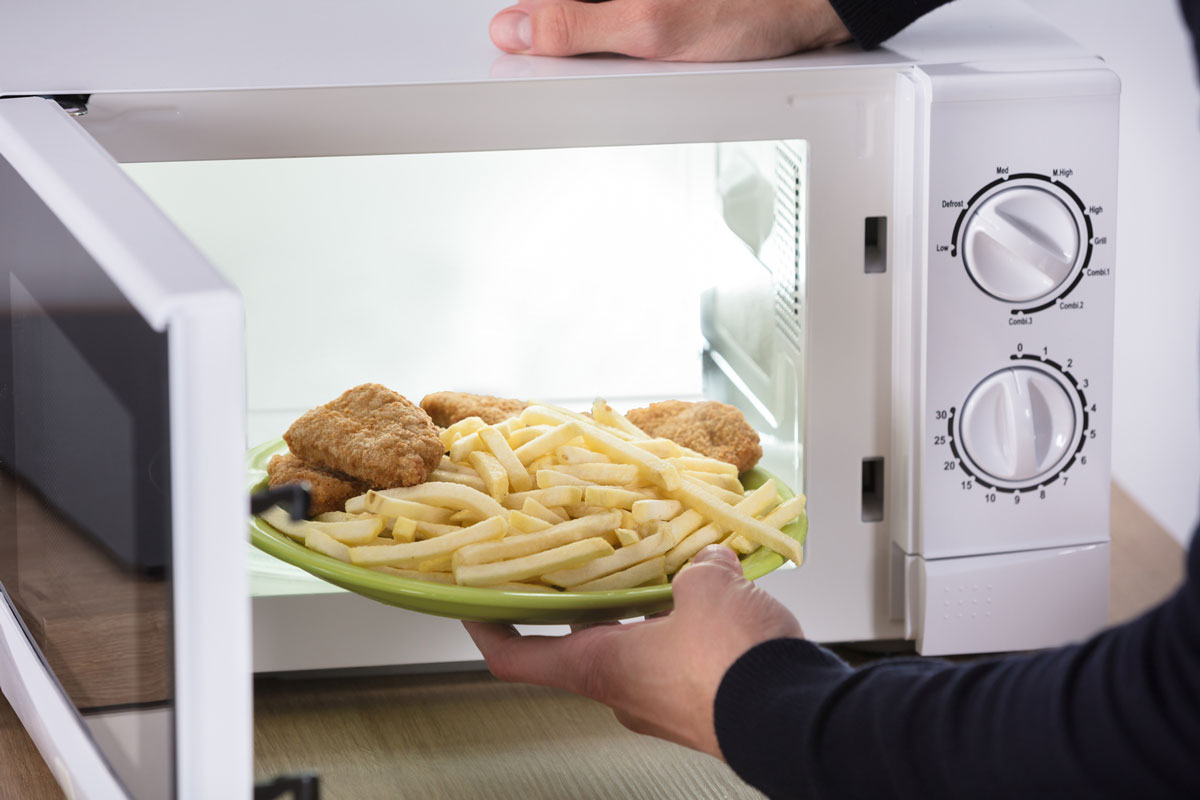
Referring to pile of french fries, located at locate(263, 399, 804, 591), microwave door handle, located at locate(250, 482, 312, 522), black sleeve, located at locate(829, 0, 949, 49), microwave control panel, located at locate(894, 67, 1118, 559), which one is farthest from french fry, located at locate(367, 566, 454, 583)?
black sleeve, located at locate(829, 0, 949, 49)

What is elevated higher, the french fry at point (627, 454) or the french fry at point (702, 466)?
the french fry at point (627, 454)

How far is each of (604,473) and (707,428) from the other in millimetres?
151

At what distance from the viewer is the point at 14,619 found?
0.72 metres

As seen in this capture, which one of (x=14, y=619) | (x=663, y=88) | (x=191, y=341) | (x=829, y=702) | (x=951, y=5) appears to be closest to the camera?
(x=191, y=341)

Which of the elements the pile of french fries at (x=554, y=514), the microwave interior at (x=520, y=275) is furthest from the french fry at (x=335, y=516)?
the microwave interior at (x=520, y=275)

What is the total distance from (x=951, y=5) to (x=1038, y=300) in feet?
1.07

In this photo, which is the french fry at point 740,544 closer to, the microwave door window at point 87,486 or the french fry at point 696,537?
the french fry at point 696,537

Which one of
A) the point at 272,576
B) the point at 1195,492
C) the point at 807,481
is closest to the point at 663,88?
the point at 807,481

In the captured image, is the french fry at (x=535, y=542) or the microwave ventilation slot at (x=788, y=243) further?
the microwave ventilation slot at (x=788, y=243)

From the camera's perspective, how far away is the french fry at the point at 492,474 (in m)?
0.77

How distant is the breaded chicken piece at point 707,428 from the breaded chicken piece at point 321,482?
0.23 meters

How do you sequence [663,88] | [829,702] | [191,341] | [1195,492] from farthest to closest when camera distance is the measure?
1. [1195,492]
2. [663,88]
3. [829,702]
4. [191,341]

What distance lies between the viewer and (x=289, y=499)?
50 centimetres

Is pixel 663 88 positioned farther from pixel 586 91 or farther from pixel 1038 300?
pixel 1038 300
